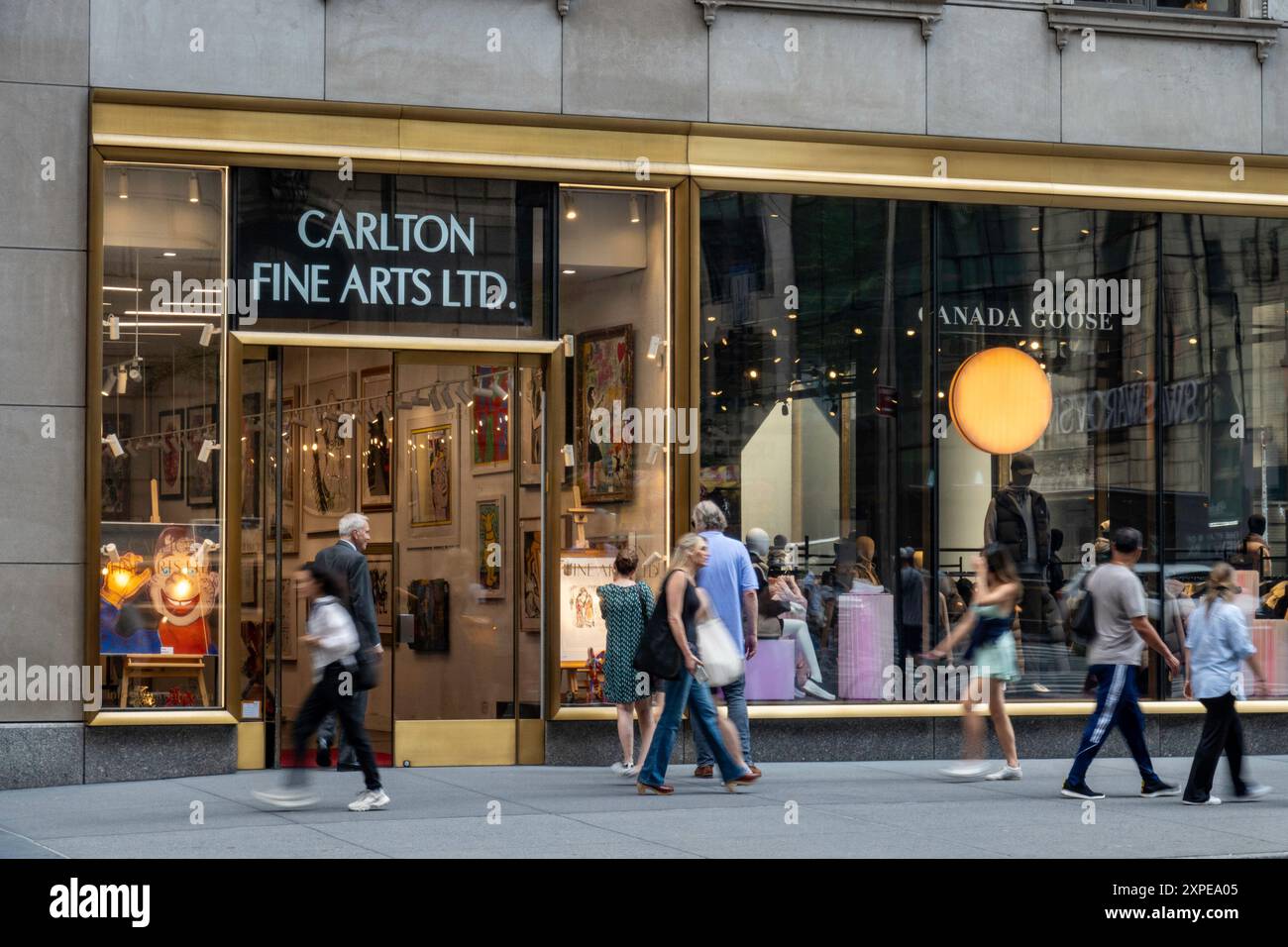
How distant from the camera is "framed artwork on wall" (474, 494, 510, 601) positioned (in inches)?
558

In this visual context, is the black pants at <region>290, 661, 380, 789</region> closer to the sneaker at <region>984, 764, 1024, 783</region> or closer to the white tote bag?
the white tote bag

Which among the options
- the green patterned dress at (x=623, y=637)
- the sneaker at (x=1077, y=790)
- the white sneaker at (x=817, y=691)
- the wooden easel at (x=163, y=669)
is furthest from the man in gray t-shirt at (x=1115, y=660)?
the wooden easel at (x=163, y=669)

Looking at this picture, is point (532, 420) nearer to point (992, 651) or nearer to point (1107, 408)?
point (992, 651)

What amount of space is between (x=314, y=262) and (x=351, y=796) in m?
4.23

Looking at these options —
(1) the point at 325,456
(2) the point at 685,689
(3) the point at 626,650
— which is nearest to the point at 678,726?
(2) the point at 685,689

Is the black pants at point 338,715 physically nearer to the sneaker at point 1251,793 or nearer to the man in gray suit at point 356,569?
the man in gray suit at point 356,569

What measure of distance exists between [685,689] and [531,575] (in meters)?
2.60

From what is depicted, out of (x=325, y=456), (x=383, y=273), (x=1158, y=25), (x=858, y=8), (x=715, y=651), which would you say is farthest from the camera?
(x=1158, y=25)

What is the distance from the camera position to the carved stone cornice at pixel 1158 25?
49.4 feet

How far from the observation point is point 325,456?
14.1 meters

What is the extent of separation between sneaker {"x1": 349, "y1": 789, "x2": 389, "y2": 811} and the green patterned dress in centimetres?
234

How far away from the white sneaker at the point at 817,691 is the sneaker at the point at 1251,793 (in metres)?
3.51

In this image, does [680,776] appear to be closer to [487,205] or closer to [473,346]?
[473,346]

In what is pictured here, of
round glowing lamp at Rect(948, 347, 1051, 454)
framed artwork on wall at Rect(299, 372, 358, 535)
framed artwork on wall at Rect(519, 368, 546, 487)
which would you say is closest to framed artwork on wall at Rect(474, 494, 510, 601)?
framed artwork on wall at Rect(519, 368, 546, 487)
